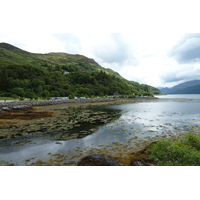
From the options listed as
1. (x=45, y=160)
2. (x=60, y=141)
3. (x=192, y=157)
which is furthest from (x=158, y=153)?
(x=60, y=141)

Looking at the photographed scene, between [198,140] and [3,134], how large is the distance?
87.9 ft

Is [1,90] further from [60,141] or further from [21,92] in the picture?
[60,141]

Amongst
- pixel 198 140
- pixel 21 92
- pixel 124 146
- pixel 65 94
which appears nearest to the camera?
pixel 198 140

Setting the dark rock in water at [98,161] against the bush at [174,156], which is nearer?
the bush at [174,156]

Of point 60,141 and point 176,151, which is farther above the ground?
point 176,151

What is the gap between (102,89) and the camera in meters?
173

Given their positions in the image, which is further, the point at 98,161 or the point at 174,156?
the point at 174,156

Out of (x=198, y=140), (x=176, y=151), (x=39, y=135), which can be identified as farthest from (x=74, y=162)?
(x=198, y=140)

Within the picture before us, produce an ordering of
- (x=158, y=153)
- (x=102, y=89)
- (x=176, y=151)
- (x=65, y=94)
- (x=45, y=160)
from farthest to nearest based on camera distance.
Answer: (x=102, y=89) < (x=65, y=94) < (x=45, y=160) < (x=158, y=153) < (x=176, y=151)

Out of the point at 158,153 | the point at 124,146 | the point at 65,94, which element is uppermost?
the point at 65,94

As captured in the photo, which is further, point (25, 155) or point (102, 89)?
point (102, 89)

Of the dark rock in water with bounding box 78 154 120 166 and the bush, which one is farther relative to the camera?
the dark rock in water with bounding box 78 154 120 166

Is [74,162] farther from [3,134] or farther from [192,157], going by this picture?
[3,134]

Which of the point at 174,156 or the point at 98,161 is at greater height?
the point at 174,156
